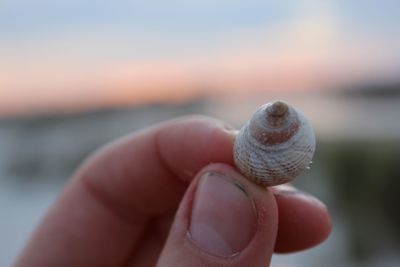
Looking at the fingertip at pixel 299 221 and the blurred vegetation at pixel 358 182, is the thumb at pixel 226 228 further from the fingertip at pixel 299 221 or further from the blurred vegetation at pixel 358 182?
the blurred vegetation at pixel 358 182

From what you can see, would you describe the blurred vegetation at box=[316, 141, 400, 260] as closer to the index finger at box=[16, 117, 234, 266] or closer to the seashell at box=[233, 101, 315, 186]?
the index finger at box=[16, 117, 234, 266]

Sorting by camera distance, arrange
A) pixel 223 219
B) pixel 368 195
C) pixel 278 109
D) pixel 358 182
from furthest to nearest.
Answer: pixel 358 182
pixel 368 195
pixel 223 219
pixel 278 109

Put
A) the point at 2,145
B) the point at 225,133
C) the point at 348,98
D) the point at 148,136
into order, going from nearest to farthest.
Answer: the point at 225,133 < the point at 148,136 < the point at 2,145 < the point at 348,98

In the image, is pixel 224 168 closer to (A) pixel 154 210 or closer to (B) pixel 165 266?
(B) pixel 165 266

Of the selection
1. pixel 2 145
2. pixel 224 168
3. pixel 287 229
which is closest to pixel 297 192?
pixel 287 229

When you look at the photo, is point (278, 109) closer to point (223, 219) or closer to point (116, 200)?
point (223, 219)

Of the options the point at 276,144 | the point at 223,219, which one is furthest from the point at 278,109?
the point at 223,219

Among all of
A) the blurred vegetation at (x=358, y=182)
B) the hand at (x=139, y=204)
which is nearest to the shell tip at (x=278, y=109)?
the hand at (x=139, y=204)
